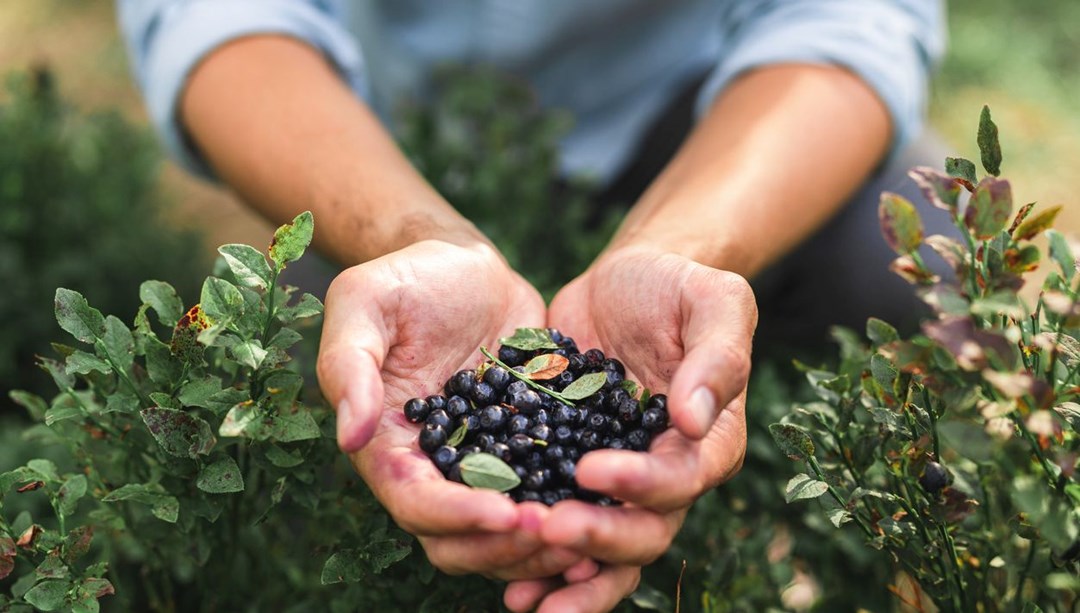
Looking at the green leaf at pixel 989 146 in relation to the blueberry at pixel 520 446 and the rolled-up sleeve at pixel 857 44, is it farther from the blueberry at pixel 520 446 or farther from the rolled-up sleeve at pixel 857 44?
the rolled-up sleeve at pixel 857 44

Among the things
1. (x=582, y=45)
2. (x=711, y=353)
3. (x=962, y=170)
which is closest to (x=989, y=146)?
→ (x=962, y=170)

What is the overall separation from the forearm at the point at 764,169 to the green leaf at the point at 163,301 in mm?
706

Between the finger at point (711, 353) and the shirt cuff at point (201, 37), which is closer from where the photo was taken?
the finger at point (711, 353)

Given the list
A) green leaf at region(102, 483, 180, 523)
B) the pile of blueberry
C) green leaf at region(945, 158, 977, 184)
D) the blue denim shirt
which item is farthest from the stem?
the blue denim shirt

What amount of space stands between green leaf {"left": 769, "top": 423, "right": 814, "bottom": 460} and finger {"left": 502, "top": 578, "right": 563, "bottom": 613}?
1.07 ft

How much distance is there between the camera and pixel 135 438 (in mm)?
1230

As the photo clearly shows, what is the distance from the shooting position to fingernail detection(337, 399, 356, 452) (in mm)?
991

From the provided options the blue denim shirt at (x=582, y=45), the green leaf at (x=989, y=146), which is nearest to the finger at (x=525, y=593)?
the green leaf at (x=989, y=146)

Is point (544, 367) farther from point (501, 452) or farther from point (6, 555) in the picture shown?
point (6, 555)

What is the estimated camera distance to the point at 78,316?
1.10 metres

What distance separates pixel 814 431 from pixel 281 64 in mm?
1400

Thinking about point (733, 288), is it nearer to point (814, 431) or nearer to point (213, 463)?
point (814, 431)

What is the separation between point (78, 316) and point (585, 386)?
0.63 meters

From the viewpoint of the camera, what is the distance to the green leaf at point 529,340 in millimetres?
1323
